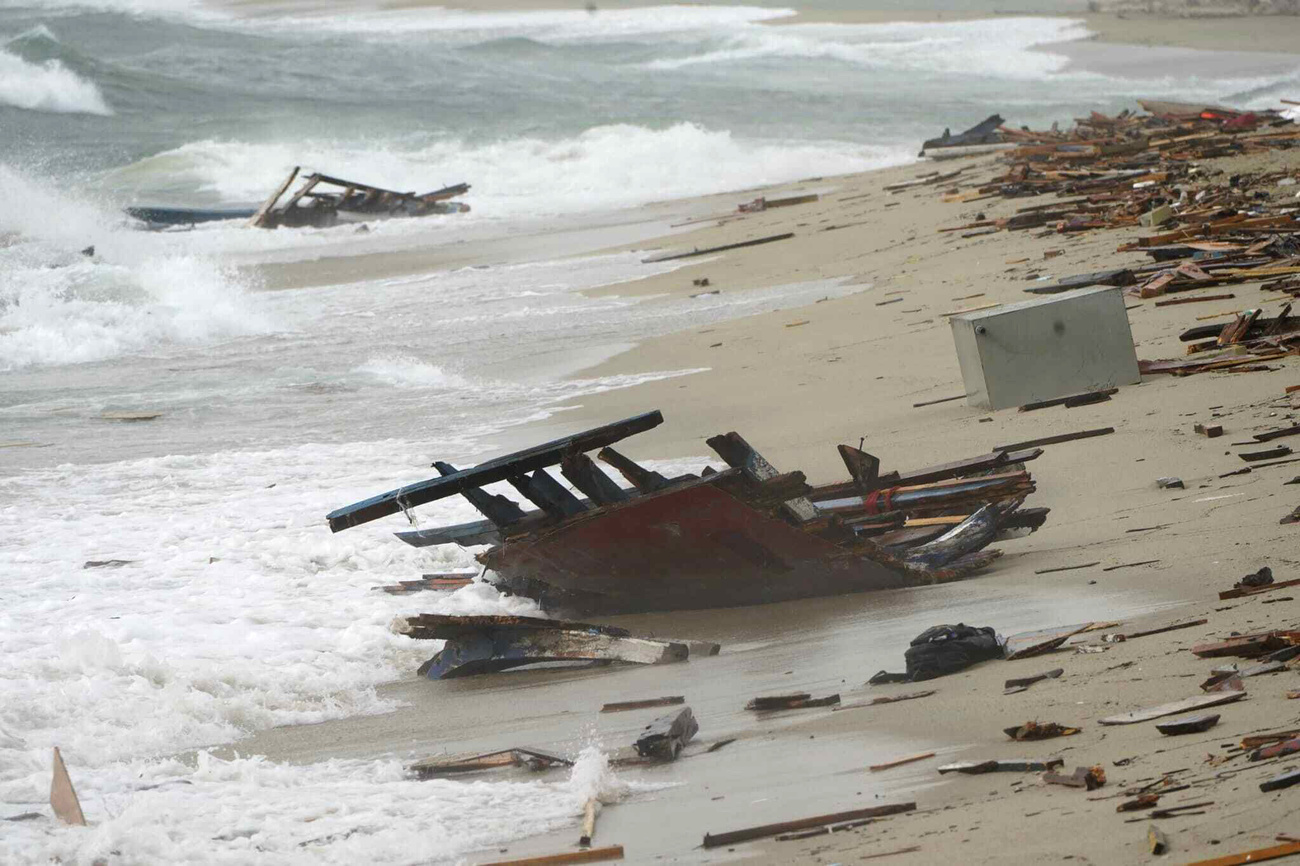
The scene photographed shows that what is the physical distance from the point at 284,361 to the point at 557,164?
20.9 metres

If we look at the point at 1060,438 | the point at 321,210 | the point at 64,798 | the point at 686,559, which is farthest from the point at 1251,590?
the point at 321,210

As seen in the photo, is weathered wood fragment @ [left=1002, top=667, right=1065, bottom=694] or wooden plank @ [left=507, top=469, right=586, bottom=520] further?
wooden plank @ [left=507, top=469, right=586, bottom=520]

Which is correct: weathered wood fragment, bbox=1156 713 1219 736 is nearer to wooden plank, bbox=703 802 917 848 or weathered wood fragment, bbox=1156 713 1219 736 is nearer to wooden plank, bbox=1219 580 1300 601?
wooden plank, bbox=703 802 917 848

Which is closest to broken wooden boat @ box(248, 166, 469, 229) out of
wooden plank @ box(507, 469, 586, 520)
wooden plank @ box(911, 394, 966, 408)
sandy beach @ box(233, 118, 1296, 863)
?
sandy beach @ box(233, 118, 1296, 863)

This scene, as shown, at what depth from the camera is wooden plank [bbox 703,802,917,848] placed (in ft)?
11.2

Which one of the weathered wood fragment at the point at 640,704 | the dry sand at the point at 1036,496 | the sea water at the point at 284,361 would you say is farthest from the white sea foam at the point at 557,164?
the weathered wood fragment at the point at 640,704

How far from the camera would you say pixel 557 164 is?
3369cm

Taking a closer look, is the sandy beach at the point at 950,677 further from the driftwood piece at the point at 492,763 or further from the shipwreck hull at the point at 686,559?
the driftwood piece at the point at 492,763

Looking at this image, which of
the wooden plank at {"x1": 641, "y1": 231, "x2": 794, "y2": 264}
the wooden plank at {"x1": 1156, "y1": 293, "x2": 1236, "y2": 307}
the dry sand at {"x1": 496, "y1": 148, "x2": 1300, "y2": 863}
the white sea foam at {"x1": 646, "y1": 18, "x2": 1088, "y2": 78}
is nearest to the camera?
the dry sand at {"x1": 496, "y1": 148, "x2": 1300, "y2": 863}

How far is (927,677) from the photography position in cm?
444

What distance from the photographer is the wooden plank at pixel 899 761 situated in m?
3.74

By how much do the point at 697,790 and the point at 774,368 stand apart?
6655 mm

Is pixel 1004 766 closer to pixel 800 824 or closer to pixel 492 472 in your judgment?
pixel 800 824

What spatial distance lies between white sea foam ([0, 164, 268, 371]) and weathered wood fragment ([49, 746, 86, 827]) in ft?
37.8
